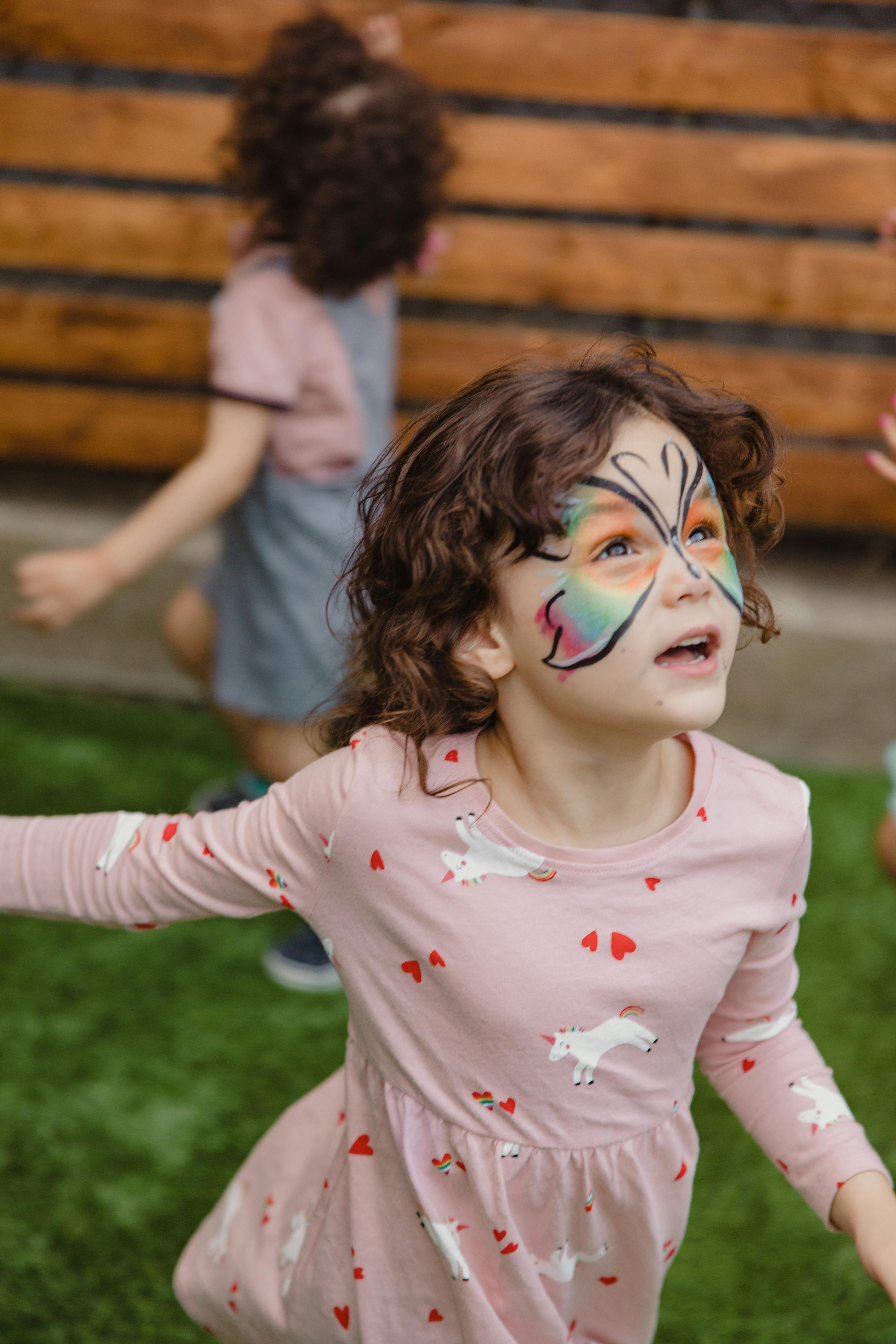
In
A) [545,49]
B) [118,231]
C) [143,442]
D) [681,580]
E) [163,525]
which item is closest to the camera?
[681,580]

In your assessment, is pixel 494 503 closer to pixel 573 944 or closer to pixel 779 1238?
pixel 573 944

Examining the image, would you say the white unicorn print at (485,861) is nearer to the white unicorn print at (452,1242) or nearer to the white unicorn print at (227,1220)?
the white unicorn print at (452,1242)

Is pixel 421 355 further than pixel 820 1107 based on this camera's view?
Yes

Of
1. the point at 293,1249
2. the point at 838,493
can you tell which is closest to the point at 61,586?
the point at 293,1249

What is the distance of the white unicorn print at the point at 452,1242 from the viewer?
1155 millimetres

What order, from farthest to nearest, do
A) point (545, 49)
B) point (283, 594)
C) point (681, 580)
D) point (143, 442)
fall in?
point (143, 442) < point (545, 49) < point (283, 594) < point (681, 580)

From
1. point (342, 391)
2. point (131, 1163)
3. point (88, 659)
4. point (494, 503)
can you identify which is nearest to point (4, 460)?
point (88, 659)

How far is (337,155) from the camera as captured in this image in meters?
2.17

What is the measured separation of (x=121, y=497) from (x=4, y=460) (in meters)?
0.33

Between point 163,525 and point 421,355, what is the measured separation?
1351mm

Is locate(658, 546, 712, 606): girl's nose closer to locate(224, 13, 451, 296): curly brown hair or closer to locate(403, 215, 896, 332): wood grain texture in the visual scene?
locate(224, 13, 451, 296): curly brown hair

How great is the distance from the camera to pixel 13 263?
3270mm

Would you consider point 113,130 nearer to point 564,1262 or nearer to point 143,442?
point 143,442

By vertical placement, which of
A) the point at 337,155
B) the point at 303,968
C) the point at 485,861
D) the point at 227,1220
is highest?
the point at 337,155
